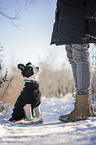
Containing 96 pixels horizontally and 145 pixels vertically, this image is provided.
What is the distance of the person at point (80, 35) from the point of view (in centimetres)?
156

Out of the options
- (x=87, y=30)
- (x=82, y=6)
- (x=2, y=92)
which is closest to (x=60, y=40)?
(x=87, y=30)

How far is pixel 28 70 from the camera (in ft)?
5.86

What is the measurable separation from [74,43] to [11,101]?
2569mm

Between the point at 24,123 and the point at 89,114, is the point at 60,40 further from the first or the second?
the point at 24,123

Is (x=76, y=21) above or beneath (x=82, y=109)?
above

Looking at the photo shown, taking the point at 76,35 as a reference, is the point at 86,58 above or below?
below

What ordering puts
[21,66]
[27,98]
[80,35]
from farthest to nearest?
[21,66]
[27,98]
[80,35]

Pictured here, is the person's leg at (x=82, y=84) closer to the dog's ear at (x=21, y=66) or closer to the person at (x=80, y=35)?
the person at (x=80, y=35)

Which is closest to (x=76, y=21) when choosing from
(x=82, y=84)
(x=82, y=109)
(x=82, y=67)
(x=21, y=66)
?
(x=82, y=67)

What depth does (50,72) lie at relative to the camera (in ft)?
40.5

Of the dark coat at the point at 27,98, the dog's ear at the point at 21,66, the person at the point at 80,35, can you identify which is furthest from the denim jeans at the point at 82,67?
the dog's ear at the point at 21,66

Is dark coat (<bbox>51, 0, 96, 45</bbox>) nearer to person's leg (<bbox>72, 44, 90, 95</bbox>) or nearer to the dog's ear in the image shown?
person's leg (<bbox>72, 44, 90, 95</bbox>)

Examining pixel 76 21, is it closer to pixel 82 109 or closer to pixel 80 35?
pixel 80 35

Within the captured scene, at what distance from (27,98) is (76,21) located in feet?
3.19
